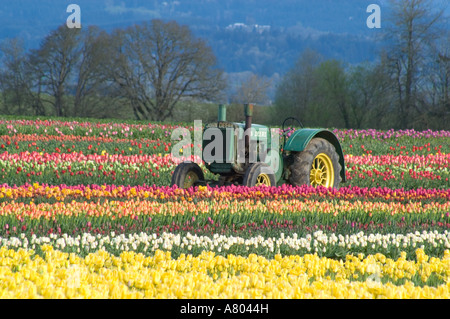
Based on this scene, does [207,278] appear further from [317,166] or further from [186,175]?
A: [317,166]

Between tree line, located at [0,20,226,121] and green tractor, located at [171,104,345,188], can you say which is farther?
tree line, located at [0,20,226,121]

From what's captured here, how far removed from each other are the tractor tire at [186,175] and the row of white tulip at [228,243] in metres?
2.60

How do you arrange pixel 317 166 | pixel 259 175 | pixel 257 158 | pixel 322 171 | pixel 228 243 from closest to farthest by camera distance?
pixel 228 243 < pixel 259 175 < pixel 257 158 < pixel 317 166 < pixel 322 171

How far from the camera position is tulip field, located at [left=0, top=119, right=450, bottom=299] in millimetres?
3520

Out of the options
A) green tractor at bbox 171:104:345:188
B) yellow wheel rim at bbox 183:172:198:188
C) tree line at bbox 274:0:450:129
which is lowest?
yellow wheel rim at bbox 183:172:198:188

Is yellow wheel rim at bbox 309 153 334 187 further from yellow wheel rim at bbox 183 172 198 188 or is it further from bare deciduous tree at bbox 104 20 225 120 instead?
bare deciduous tree at bbox 104 20 225 120

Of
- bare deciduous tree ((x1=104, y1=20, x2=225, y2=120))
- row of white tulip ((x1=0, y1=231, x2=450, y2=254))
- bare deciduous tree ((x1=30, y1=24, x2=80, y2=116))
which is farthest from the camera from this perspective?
bare deciduous tree ((x1=104, y1=20, x2=225, y2=120))

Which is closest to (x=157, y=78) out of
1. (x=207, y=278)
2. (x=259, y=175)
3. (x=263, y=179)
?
(x=263, y=179)

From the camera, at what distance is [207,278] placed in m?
3.72

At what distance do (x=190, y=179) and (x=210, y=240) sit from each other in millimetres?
3387

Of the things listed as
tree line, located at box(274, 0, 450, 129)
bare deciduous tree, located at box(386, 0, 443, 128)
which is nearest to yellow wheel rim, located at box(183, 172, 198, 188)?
tree line, located at box(274, 0, 450, 129)

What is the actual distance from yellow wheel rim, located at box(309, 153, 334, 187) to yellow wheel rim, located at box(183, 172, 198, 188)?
6.66ft
